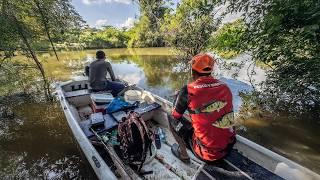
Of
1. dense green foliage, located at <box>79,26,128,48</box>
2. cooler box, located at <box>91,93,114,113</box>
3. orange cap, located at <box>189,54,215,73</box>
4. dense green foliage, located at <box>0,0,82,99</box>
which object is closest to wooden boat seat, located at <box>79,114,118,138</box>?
cooler box, located at <box>91,93,114,113</box>

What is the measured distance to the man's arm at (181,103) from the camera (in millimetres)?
3051

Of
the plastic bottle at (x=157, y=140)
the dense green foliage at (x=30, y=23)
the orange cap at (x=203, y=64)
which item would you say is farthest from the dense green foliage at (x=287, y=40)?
the dense green foliage at (x=30, y=23)

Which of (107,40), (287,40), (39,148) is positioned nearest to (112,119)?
(39,148)

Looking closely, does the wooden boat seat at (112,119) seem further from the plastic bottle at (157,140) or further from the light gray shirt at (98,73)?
the light gray shirt at (98,73)

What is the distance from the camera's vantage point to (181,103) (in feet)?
10.2

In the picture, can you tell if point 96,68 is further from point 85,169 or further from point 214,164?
point 214,164

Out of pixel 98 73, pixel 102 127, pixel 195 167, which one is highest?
pixel 98 73

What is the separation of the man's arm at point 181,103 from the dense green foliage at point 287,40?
2357 millimetres

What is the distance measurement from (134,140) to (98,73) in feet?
11.1

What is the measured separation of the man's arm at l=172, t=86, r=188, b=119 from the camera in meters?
3.05

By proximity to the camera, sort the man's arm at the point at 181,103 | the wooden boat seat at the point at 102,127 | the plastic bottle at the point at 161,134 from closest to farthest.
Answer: the man's arm at the point at 181,103 → the wooden boat seat at the point at 102,127 → the plastic bottle at the point at 161,134

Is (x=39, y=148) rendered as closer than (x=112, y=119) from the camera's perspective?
No

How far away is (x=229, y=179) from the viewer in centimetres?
333

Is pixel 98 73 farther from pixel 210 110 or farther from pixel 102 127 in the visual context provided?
pixel 210 110
